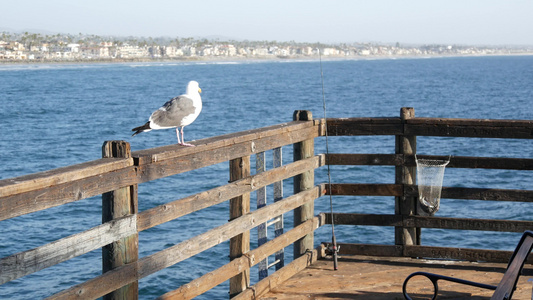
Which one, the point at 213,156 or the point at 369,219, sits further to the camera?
the point at 369,219

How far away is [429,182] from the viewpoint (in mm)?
5816

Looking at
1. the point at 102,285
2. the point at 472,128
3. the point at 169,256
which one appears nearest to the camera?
the point at 102,285

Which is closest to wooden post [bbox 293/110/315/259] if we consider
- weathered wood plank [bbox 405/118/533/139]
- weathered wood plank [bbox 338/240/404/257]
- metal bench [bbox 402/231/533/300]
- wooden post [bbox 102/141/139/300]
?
weathered wood plank [bbox 338/240/404/257]

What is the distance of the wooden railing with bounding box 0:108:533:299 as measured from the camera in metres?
3.26

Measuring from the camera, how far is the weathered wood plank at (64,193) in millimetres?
2990

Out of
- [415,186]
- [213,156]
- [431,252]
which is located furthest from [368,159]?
[213,156]

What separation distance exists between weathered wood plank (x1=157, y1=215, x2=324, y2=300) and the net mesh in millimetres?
959

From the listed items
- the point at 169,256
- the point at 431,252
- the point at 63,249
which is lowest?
the point at 431,252

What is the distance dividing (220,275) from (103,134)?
3669 centimetres

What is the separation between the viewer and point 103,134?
40.1m

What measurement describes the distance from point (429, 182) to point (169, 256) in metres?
2.65

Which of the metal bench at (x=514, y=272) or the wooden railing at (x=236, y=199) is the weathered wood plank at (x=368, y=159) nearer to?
the wooden railing at (x=236, y=199)

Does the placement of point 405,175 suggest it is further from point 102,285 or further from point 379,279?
point 102,285

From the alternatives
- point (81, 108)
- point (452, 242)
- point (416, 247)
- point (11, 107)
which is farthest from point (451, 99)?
point (416, 247)
